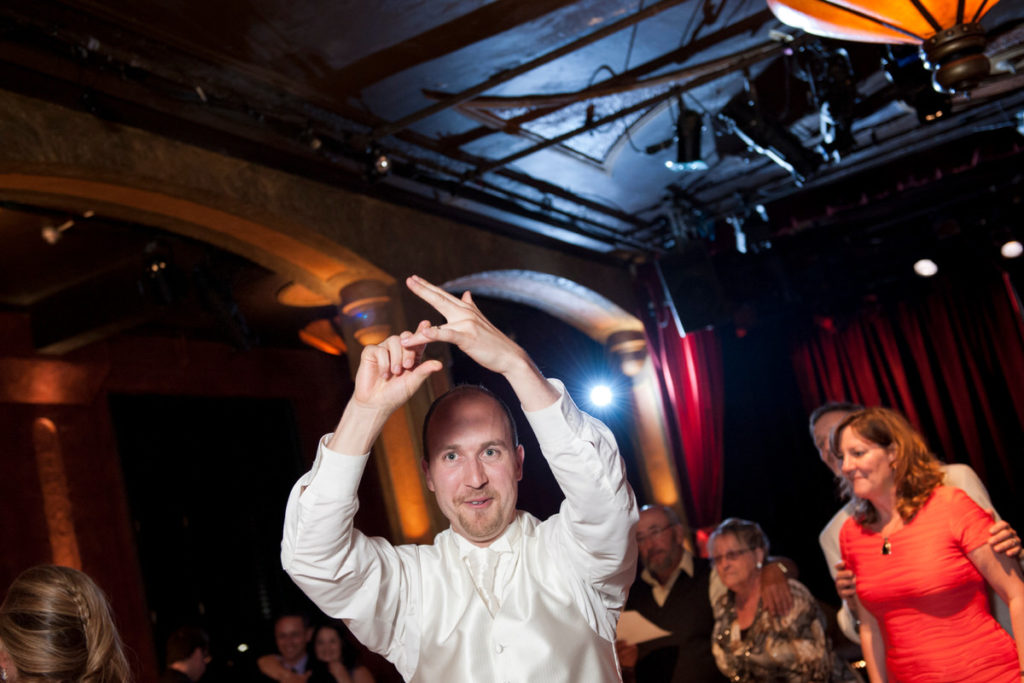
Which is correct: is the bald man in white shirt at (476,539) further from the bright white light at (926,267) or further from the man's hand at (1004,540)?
the bright white light at (926,267)

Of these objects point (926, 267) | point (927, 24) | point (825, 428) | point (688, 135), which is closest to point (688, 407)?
point (926, 267)

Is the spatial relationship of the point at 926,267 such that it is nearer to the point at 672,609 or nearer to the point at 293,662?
the point at 672,609

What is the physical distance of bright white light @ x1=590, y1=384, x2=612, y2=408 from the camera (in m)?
7.93

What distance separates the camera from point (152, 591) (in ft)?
21.4

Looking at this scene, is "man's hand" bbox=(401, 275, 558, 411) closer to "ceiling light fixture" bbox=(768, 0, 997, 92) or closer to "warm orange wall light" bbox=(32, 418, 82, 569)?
"ceiling light fixture" bbox=(768, 0, 997, 92)

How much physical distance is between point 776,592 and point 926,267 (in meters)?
5.02

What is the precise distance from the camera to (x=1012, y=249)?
6.81 meters

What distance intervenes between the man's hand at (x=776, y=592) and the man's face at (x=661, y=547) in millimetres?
525

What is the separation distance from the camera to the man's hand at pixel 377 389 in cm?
148

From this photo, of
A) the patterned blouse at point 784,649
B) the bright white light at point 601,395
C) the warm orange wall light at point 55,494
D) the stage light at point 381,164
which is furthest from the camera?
the bright white light at point 601,395

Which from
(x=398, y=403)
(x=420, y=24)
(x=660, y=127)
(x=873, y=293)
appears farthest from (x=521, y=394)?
(x=873, y=293)

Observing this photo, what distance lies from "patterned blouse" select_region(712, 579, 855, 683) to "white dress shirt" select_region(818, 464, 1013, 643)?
11 centimetres

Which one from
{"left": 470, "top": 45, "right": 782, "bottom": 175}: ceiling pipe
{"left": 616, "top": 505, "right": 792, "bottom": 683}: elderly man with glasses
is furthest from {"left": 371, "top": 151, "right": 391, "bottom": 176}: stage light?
{"left": 616, "top": 505, "right": 792, "bottom": 683}: elderly man with glasses

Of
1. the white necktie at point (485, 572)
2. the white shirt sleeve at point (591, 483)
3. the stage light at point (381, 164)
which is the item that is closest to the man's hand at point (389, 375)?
the white shirt sleeve at point (591, 483)
